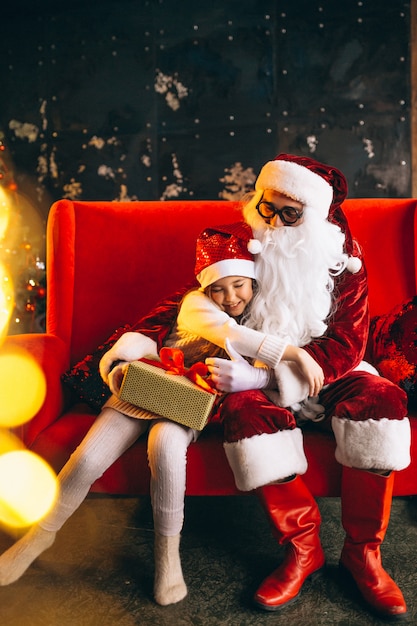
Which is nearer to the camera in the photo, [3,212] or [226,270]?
[226,270]

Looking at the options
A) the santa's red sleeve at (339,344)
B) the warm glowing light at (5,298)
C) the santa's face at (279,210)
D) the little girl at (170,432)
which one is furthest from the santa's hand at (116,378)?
the warm glowing light at (5,298)

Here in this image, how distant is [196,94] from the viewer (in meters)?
3.04

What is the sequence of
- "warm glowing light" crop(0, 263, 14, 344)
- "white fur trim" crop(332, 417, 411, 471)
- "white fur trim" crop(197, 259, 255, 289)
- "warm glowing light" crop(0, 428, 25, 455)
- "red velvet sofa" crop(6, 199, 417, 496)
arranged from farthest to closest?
1. "warm glowing light" crop(0, 263, 14, 344)
2. "red velvet sofa" crop(6, 199, 417, 496)
3. "white fur trim" crop(197, 259, 255, 289)
4. "warm glowing light" crop(0, 428, 25, 455)
5. "white fur trim" crop(332, 417, 411, 471)

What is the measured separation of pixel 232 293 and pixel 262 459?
0.47 meters

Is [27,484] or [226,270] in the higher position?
[226,270]

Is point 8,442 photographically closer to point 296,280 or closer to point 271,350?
point 271,350

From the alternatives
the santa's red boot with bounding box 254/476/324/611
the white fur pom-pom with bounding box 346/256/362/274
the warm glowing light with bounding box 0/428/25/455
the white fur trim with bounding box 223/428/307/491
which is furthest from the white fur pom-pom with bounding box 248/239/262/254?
the warm glowing light with bounding box 0/428/25/455

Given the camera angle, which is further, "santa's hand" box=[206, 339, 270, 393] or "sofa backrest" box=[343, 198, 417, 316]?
"sofa backrest" box=[343, 198, 417, 316]

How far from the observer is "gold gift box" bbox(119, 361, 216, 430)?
1343 millimetres

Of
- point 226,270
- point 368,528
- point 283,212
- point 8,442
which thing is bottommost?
point 368,528

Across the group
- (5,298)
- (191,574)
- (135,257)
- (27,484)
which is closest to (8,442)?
(27,484)

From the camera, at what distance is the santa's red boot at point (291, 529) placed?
134 cm

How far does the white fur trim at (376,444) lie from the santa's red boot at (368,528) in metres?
0.04

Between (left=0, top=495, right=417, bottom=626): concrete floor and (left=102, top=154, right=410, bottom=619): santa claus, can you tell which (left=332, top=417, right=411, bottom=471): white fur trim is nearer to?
(left=102, top=154, right=410, bottom=619): santa claus
